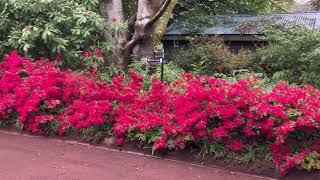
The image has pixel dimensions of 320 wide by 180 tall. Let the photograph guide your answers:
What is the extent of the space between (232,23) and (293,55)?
5346mm

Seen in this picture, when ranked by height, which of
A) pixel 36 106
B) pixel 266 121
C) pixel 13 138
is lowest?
pixel 13 138

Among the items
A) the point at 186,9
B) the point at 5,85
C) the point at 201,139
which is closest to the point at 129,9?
the point at 186,9

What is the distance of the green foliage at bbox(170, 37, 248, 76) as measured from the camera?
11.0 metres

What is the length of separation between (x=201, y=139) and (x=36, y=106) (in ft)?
9.66

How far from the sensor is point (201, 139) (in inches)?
257

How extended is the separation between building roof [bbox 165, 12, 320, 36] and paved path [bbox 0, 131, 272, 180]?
24.4 feet

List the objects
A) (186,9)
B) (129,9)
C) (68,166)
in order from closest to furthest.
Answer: (68,166) < (129,9) < (186,9)

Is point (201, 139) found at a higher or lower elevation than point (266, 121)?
lower

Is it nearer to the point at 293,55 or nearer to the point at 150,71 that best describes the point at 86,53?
the point at 150,71

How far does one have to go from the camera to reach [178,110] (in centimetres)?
654

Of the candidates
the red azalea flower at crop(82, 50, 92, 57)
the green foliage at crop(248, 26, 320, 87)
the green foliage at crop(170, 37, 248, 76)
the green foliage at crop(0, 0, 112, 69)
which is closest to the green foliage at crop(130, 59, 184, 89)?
the green foliage at crop(0, 0, 112, 69)

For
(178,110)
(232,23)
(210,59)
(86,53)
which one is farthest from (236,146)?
(232,23)

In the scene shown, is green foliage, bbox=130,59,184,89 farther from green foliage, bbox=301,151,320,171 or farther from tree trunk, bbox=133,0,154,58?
green foliage, bbox=301,151,320,171

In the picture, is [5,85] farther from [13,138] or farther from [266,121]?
[266,121]
